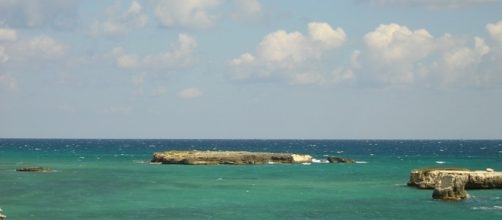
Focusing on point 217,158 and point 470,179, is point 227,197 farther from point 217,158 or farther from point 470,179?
point 217,158

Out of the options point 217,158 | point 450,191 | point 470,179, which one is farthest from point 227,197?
point 217,158

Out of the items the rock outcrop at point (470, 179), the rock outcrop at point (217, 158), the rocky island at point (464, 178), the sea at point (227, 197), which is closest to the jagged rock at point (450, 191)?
the sea at point (227, 197)

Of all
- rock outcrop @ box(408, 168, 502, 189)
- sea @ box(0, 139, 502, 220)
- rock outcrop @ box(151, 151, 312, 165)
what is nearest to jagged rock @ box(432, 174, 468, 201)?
sea @ box(0, 139, 502, 220)

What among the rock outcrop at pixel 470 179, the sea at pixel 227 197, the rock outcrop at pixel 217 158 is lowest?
the sea at pixel 227 197

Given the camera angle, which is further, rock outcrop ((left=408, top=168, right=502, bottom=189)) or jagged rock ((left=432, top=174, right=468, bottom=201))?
rock outcrop ((left=408, top=168, right=502, bottom=189))

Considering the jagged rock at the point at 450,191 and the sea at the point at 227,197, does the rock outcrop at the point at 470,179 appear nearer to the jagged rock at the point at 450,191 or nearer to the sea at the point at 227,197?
the sea at the point at 227,197

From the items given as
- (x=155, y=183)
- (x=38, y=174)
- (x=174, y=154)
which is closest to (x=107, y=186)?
(x=155, y=183)

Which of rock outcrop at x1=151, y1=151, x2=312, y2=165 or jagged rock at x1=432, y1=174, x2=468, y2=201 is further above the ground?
rock outcrop at x1=151, y1=151, x2=312, y2=165

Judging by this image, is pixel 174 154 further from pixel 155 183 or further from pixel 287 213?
pixel 287 213

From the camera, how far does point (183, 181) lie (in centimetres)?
10112

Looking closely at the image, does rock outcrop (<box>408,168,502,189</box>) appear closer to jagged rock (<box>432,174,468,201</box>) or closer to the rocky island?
the rocky island

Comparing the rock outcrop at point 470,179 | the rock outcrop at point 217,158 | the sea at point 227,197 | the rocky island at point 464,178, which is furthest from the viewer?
the rock outcrop at point 217,158

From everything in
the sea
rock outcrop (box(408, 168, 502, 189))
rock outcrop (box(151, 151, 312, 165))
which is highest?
rock outcrop (box(151, 151, 312, 165))

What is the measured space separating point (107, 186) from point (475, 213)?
142ft
